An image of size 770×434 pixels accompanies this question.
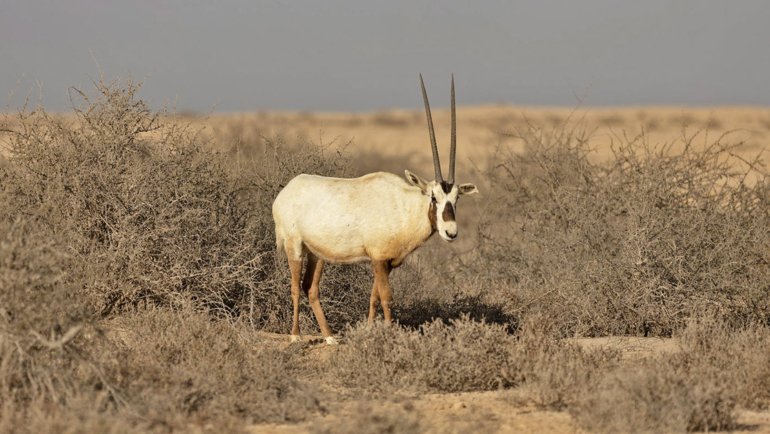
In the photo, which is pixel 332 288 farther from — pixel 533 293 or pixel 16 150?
pixel 16 150

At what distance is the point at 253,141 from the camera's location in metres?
22.5

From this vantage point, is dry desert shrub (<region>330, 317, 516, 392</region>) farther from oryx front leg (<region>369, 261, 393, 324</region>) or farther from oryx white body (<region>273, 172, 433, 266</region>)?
oryx white body (<region>273, 172, 433, 266</region>)

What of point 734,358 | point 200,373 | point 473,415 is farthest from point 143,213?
point 734,358

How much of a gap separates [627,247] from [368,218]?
284 cm

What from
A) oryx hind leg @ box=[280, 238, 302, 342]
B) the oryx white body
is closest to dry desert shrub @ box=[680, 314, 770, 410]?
the oryx white body

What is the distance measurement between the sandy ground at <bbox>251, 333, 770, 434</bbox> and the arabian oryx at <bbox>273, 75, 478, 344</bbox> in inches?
80.0

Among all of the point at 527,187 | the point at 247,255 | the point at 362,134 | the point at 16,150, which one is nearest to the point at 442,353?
the point at 247,255

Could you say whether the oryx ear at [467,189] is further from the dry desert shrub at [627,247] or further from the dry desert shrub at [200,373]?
the dry desert shrub at [200,373]

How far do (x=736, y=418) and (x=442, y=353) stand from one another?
216cm

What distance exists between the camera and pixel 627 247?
10.2 metres

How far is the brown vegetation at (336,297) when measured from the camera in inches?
244

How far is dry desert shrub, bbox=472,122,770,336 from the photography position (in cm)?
1014

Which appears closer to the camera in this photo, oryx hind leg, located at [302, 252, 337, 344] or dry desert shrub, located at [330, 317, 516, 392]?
dry desert shrub, located at [330, 317, 516, 392]

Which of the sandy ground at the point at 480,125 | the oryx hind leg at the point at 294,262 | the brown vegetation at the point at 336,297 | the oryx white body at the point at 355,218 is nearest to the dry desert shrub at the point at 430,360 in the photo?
the brown vegetation at the point at 336,297
